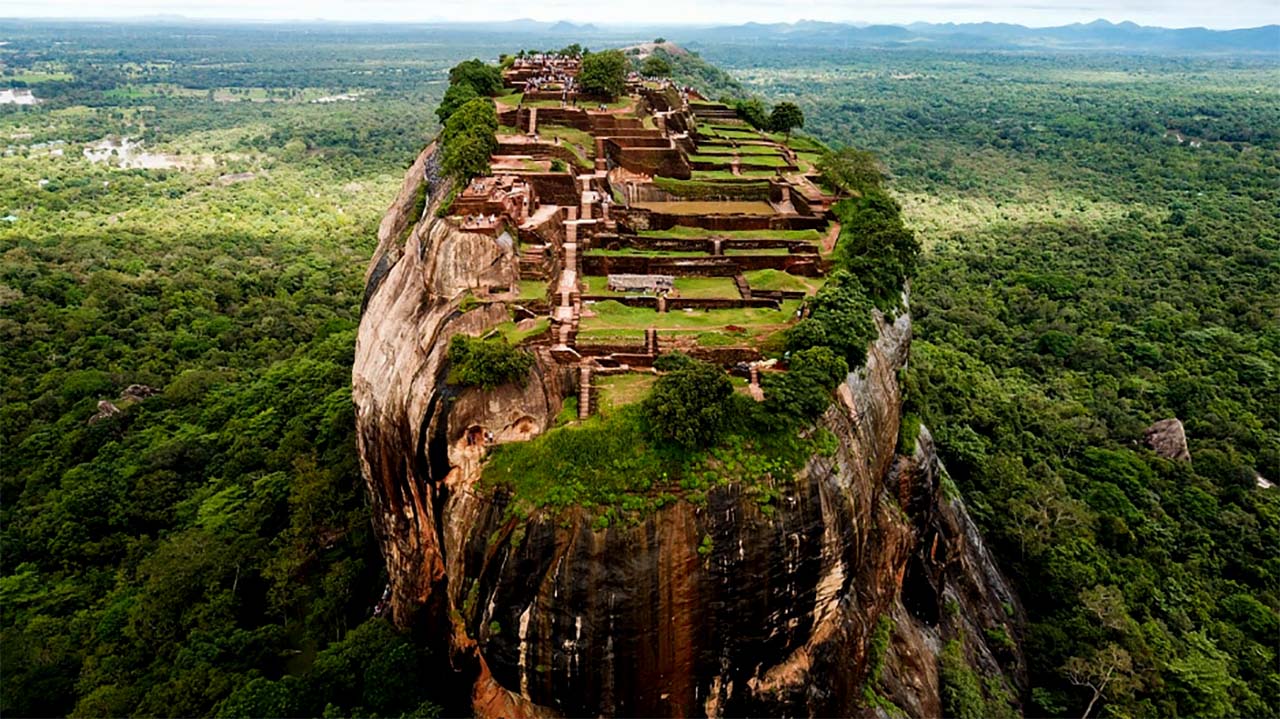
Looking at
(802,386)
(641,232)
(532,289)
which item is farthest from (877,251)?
(532,289)

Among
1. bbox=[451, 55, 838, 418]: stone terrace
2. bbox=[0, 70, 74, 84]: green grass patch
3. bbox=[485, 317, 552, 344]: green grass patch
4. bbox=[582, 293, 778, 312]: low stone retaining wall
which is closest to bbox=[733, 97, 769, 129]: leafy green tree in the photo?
bbox=[451, 55, 838, 418]: stone terrace

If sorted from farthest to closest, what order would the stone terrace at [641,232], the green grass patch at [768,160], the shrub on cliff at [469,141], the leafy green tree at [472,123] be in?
1. the green grass patch at [768,160]
2. the leafy green tree at [472,123]
3. the shrub on cliff at [469,141]
4. the stone terrace at [641,232]

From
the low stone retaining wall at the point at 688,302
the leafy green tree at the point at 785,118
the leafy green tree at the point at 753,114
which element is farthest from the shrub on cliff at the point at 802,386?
the leafy green tree at the point at 753,114

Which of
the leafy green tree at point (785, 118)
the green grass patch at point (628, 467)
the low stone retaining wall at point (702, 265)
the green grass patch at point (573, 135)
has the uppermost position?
the leafy green tree at point (785, 118)

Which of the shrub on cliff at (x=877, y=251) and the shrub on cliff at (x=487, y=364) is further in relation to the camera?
the shrub on cliff at (x=877, y=251)

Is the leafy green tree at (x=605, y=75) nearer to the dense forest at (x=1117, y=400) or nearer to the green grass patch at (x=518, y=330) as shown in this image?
the dense forest at (x=1117, y=400)

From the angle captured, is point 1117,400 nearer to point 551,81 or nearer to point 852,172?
point 852,172
